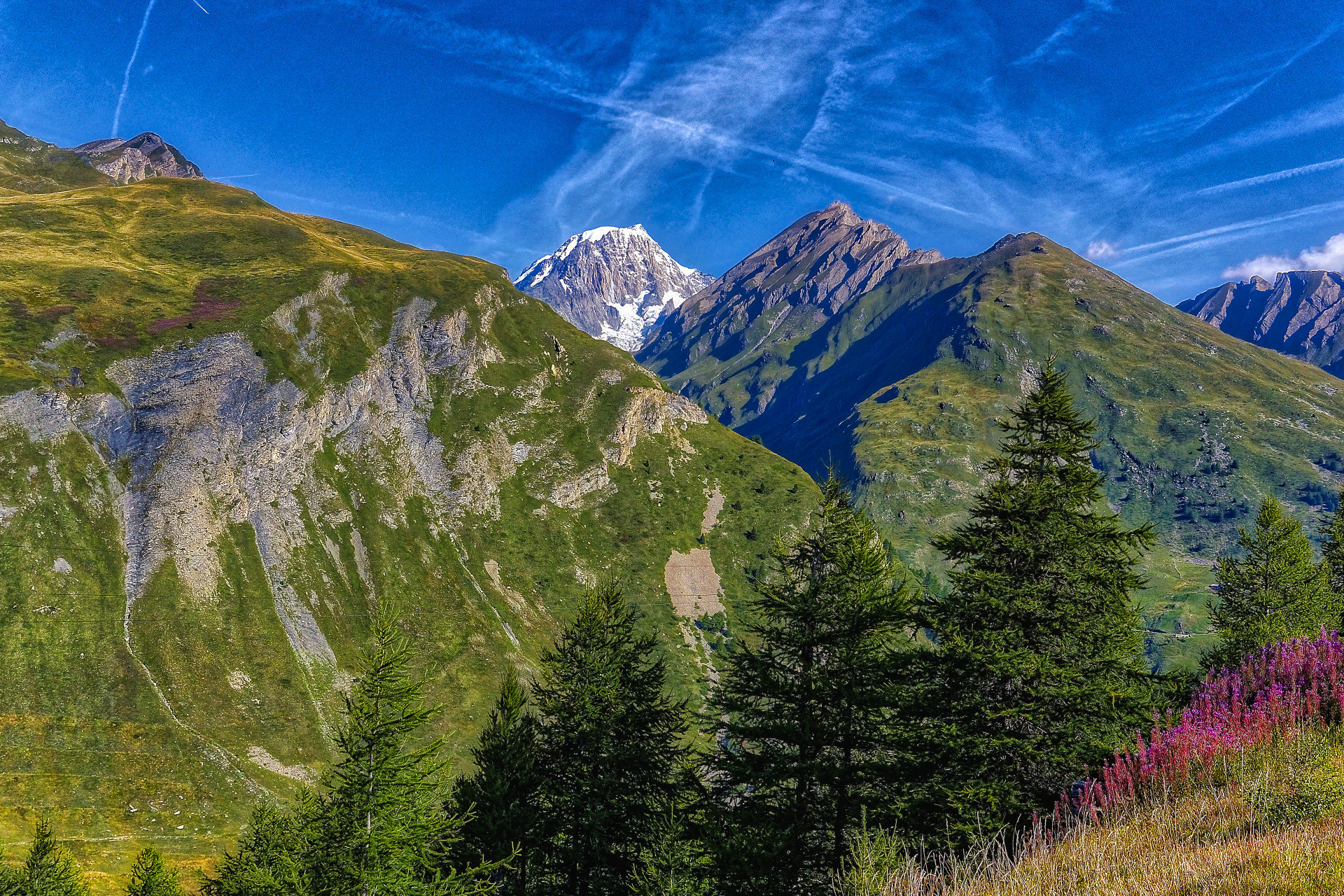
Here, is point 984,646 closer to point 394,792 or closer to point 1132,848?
point 1132,848

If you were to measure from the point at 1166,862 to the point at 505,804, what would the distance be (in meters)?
30.4

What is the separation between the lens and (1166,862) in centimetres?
647

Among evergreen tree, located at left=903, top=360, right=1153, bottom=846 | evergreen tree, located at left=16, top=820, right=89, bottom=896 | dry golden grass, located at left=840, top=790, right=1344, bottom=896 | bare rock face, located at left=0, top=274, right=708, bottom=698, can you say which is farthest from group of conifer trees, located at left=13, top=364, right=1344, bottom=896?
bare rock face, located at left=0, top=274, right=708, bottom=698

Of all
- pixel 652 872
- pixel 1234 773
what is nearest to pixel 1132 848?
pixel 1234 773

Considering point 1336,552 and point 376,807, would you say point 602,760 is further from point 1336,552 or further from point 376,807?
point 1336,552

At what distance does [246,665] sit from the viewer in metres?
134

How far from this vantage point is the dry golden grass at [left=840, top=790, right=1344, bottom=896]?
5.82 meters

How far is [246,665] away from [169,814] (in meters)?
33.2

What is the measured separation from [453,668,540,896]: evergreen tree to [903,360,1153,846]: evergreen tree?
19.3 metres

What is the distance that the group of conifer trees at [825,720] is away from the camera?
1536cm

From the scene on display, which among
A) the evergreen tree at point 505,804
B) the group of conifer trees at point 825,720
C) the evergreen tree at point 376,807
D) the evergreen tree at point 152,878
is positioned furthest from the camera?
the evergreen tree at point 152,878

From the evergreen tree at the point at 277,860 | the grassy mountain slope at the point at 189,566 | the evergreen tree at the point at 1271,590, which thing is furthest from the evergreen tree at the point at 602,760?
the grassy mountain slope at the point at 189,566

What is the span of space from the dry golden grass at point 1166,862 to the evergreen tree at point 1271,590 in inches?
1423

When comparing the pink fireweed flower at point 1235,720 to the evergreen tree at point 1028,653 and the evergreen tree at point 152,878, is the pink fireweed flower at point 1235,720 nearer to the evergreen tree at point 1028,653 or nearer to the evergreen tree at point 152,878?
the evergreen tree at point 1028,653
